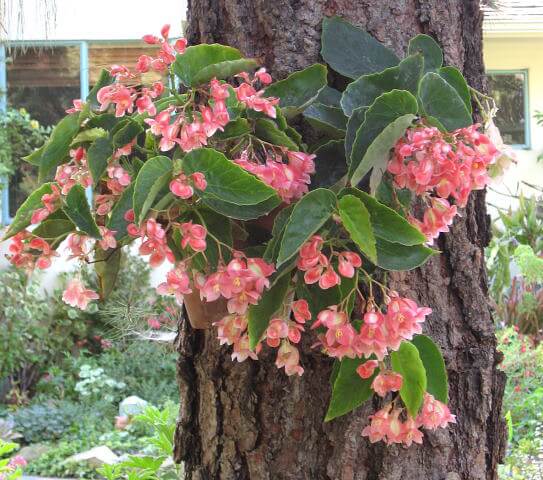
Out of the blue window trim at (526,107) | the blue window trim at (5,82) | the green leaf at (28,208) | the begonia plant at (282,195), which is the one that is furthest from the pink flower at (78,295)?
the blue window trim at (526,107)

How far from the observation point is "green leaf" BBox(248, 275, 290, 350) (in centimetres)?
97

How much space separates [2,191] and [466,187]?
20.4 feet

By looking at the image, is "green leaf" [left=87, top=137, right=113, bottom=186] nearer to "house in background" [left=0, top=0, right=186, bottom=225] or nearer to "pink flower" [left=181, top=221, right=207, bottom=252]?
"pink flower" [left=181, top=221, right=207, bottom=252]

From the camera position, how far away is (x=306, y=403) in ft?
4.10

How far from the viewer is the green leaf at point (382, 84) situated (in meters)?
1.01

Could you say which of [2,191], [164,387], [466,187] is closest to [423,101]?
[466,187]

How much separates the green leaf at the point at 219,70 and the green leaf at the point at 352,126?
15cm

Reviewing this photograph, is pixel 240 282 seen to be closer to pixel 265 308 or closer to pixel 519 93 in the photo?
pixel 265 308

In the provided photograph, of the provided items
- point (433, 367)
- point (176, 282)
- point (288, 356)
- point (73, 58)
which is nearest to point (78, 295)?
point (176, 282)

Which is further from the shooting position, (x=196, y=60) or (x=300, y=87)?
(x=300, y=87)

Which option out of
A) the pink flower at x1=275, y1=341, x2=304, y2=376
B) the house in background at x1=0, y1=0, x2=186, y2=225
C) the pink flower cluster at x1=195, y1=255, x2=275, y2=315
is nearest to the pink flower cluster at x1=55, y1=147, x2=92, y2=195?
the pink flower cluster at x1=195, y1=255, x2=275, y2=315

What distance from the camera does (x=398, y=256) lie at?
3.17 ft

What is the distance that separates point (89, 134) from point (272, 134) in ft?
0.82

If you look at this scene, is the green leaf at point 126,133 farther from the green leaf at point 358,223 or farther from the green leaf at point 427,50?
the green leaf at point 427,50
